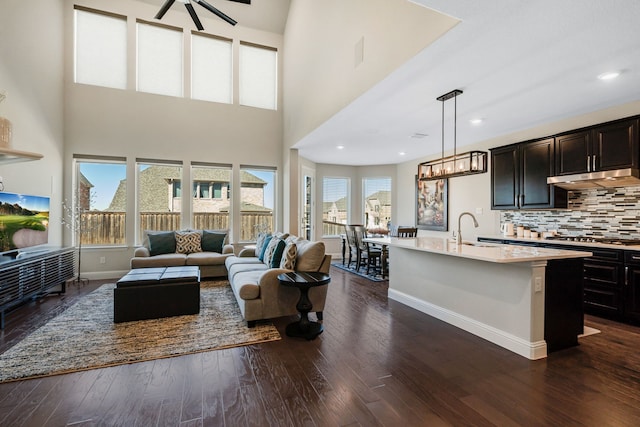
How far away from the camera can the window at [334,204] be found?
8344 mm

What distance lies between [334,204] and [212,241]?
11.8 ft

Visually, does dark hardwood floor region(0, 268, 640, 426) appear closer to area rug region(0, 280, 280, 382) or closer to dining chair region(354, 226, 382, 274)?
area rug region(0, 280, 280, 382)

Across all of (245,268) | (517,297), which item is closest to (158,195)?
(245,268)

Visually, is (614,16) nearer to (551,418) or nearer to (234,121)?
(551,418)

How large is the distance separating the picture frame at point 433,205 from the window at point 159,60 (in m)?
5.74

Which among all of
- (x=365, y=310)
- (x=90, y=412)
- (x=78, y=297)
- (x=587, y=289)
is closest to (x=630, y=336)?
(x=587, y=289)

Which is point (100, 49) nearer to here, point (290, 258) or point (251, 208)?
point (251, 208)

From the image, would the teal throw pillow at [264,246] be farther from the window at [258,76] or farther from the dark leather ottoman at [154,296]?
the window at [258,76]

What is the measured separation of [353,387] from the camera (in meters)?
2.19

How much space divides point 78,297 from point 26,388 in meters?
2.69

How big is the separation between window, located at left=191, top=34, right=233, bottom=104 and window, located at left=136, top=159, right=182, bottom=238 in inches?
66.8

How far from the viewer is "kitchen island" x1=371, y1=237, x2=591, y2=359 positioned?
107 inches

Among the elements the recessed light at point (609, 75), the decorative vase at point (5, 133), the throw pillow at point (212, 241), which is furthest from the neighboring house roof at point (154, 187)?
the recessed light at point (609, 75)

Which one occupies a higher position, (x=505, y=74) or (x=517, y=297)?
(x=505, y=74)
